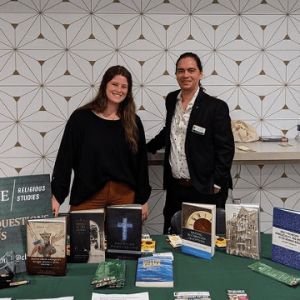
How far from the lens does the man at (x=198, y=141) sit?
280 centimetres

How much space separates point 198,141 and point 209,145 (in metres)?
0.08

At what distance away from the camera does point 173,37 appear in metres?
3.49

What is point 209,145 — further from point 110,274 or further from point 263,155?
point 110,274

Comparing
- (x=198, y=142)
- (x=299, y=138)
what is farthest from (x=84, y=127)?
(x=299, y=138)

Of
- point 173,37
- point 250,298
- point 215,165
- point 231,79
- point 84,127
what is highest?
point 173,37

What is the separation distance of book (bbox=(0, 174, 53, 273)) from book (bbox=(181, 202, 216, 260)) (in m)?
0.65

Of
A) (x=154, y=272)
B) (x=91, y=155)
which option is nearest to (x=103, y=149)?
(x=91, y=155)

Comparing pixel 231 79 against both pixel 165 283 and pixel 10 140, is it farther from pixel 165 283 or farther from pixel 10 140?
pixel 165 283

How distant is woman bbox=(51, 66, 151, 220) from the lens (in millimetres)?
2586

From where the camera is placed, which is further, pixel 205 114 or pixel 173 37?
pixel 173 37

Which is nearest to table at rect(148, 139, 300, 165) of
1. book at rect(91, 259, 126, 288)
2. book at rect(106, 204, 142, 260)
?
book at rect(106, 204, 142, 260)

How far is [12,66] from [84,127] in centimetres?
126

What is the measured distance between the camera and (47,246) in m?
1.71

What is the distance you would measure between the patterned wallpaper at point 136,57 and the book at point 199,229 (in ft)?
5.97
